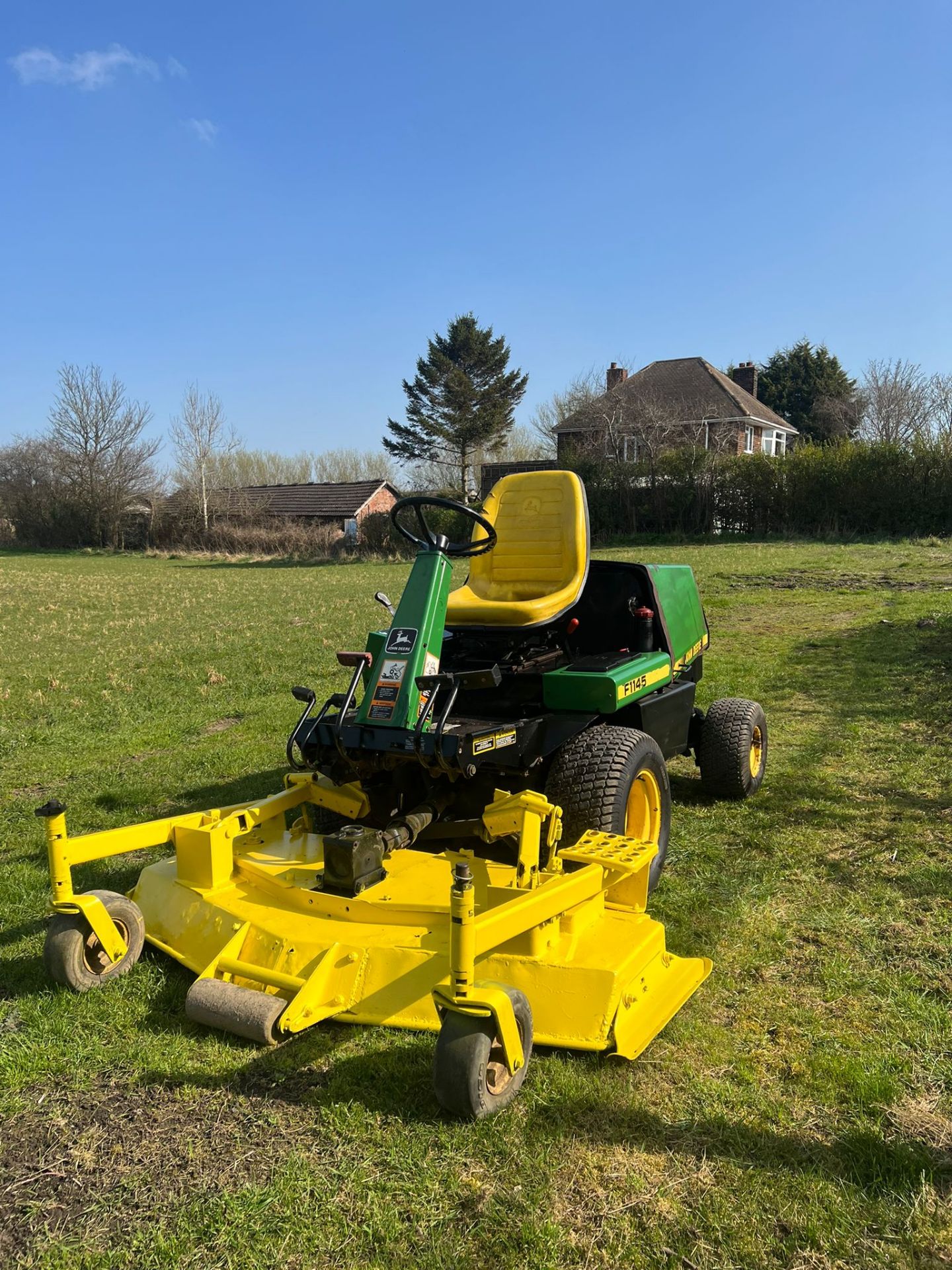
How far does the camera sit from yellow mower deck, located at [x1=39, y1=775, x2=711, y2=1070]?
281 cm

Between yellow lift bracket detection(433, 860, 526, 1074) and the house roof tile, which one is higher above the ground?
the house roof tile

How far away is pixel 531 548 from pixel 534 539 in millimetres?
55

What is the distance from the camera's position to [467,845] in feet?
13.5

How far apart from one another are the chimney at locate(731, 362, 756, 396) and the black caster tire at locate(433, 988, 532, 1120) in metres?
43.2

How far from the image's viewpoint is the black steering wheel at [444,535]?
4.20 metres

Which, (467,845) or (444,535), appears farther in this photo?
(444,535)

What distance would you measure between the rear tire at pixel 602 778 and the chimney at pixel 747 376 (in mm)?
41382

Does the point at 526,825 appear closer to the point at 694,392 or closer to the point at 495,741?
the point at 495,741

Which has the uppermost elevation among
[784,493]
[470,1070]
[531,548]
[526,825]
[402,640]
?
[784,493]

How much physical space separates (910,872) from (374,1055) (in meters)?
2.79

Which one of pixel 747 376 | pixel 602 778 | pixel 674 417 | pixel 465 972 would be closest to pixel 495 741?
pixel 602 778

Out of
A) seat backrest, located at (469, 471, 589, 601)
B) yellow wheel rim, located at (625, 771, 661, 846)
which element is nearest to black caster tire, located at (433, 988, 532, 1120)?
yellow wheel rim, located at (625, 771, 661, 846)

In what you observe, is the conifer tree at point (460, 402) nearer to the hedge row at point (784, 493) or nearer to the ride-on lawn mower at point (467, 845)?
the hedge row at point (784, 493)

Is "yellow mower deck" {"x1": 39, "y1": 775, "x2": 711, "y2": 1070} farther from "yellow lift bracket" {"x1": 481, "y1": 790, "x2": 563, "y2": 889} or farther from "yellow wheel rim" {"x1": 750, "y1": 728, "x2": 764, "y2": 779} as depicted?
"yellow wheel rim" {"x1": 750, "y1": 728, "x2": 764, "y2": 779}
